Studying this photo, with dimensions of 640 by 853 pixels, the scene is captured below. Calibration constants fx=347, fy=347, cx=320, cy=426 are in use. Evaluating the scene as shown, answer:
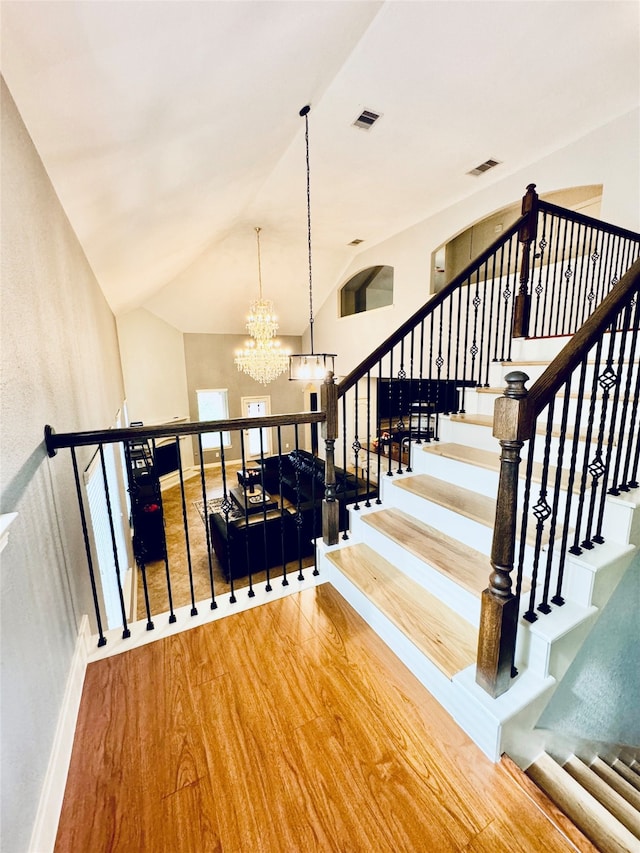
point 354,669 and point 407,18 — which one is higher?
point 407,18

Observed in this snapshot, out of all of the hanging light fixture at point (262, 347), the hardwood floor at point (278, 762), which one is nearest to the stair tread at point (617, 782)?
the hardwood floor at point (278, 762)

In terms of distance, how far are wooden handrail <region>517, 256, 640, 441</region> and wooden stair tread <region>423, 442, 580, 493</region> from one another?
0.78m

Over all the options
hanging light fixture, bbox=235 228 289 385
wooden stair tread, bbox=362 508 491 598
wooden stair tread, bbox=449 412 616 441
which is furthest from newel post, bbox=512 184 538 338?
hanging light fixture, bbox=235 228 289 385

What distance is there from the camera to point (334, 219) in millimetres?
5762

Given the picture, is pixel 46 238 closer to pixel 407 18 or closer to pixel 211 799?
pixel 211 799

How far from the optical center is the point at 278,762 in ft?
3.87

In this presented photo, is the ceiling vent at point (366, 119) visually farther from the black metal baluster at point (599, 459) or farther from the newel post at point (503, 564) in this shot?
the newel post at point (503, 564)

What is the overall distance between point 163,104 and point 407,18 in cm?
202

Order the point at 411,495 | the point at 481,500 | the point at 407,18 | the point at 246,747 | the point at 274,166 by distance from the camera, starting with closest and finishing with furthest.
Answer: the point at 246,747 < the point at 481,500 < the point at 411,495 < the point at 407,18 < the point at 274,166

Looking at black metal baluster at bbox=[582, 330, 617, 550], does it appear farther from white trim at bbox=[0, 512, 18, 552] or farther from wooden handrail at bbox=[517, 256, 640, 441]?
white trim at bbox=[0, 512, 18, 552]

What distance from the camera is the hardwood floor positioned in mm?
997

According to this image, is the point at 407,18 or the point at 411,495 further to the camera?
the point at 407,18

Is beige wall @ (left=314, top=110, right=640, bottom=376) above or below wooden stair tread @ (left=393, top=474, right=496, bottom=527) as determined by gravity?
above

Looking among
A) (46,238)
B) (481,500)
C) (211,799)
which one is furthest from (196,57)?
(211,799)
